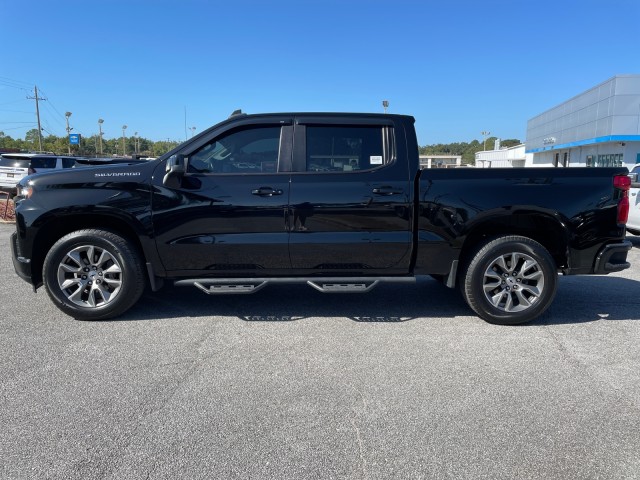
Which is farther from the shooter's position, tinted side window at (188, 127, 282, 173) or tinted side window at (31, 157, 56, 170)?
tinted side window at (31, 157, 56, 170)

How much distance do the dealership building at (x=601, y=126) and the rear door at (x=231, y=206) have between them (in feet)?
102

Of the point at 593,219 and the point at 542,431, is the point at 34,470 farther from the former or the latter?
the point at 593,219

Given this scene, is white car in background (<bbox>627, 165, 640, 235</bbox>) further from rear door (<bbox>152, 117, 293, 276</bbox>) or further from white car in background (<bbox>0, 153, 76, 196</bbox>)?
white car in background (<bbox>0, 153, 76, 196</bbox>)

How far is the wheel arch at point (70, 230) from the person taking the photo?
15.1 feet

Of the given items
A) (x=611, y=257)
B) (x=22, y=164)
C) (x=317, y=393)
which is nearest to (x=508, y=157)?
(x=22, y=164)

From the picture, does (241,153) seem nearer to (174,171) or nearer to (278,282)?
(174,171)

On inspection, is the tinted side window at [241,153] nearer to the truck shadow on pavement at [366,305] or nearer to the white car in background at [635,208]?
the truck shadow on pavement at [366,305]

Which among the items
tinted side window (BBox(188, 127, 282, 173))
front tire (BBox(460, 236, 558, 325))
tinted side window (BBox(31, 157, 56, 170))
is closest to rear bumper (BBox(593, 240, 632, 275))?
front tire (BBox(460, 236, 558, 325))

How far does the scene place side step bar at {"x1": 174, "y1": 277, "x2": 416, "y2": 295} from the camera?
4.51 meters

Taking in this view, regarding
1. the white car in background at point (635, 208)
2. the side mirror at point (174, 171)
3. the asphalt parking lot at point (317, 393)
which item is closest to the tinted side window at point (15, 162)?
the asphalt parking lot at point (317, 393)

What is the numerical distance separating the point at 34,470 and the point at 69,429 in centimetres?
38

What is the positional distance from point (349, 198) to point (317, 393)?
1921 millimetres

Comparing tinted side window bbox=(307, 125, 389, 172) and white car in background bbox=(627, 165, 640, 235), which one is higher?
tinted side window bbox=(307, 125, 389, 172)

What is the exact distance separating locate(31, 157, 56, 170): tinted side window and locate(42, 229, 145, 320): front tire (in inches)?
687
